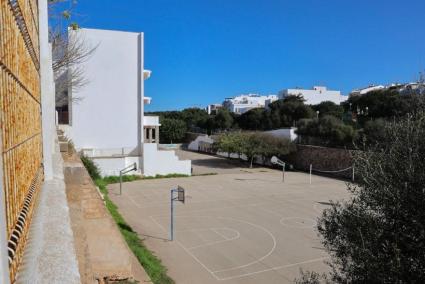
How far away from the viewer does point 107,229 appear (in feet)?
13.5

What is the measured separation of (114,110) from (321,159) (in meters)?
21.6

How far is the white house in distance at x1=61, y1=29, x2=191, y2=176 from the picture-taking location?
3128cm

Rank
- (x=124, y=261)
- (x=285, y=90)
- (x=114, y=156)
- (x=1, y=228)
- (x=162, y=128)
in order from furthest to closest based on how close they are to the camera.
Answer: (x=285, y=90) → (x=162, y=128) → (x=114, y=156) → (x=124, y=261) → (x=1, y=228)

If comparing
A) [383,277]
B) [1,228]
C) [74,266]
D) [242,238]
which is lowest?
[242,238]

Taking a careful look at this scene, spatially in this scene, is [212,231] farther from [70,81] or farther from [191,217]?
[70,81]

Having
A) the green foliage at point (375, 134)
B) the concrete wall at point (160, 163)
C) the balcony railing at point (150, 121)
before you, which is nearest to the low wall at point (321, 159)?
the green foliage at point (375, 134)

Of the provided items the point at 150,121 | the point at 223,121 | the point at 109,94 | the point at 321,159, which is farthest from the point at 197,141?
the point at 109,94

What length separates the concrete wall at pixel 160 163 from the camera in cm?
3297

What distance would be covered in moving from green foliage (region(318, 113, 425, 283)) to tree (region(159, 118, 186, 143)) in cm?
5774

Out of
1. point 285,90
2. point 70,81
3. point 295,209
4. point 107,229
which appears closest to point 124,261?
point 107,229

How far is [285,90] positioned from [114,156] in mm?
89049

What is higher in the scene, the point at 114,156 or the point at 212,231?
the point at 114,156

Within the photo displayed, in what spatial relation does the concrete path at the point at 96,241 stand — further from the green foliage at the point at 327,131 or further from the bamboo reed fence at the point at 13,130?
the green foliage at the point at 327,131

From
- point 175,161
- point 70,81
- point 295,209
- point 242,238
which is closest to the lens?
point 242,238
